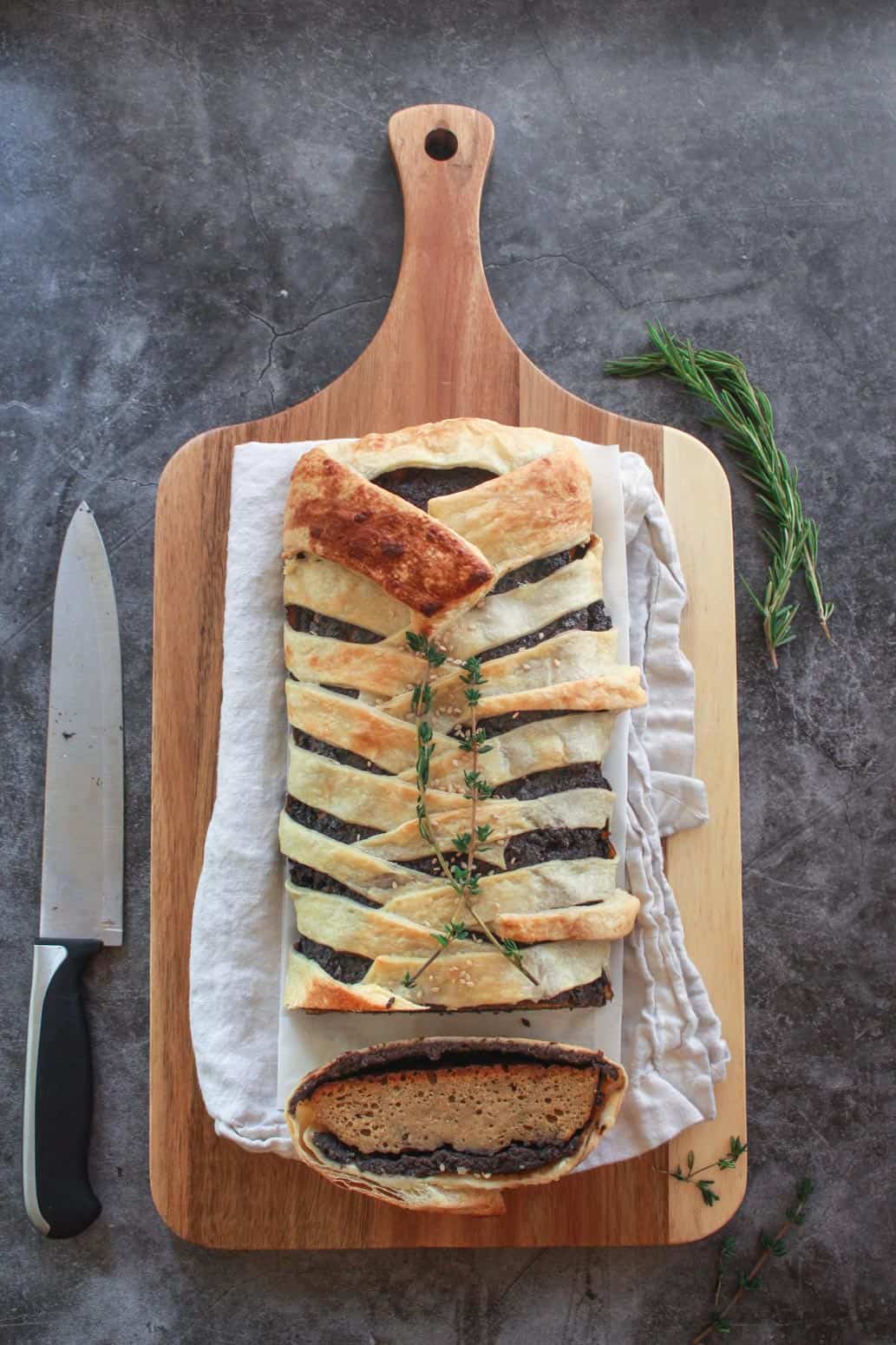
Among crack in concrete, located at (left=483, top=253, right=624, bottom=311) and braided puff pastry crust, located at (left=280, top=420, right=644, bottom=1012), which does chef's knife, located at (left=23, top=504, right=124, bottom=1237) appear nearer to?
braided puff pastry crust, located at (left=280, top=420, right=644, bottom=1012)

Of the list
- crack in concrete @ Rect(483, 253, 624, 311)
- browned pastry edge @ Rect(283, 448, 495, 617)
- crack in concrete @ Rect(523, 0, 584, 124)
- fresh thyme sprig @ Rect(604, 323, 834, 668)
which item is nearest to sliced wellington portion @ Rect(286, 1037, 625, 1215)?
browned pastry edge @ Rect(283, 448, 495, 617)

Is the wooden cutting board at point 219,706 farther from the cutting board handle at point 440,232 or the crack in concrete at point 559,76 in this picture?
the crack in concrete at point 559,76

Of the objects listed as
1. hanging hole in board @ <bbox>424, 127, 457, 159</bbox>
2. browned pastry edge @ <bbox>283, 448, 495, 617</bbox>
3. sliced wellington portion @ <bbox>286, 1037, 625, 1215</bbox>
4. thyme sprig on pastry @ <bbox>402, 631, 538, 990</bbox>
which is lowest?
sliced wellington portion @ <bbox>286, 1037, 625, 1215</bbox>

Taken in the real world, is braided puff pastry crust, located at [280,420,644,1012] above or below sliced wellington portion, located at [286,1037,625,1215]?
above

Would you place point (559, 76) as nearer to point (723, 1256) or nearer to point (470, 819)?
point (470, 819)

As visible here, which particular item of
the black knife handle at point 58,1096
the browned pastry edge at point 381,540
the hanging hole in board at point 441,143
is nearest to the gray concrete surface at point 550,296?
the black knife handle at point 58,1096

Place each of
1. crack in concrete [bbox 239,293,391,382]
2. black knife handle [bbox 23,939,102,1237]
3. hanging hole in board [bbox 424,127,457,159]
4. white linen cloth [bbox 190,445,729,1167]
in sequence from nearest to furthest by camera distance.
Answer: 1. white linen cloth [bbox 190,445,729,1167]
2. black knife handle [bbox 23,939,102,1237]
3. hanging hole in board [bbox 424,127,457,159]
4. crack in concrete [bbox 239,293,391,382]
